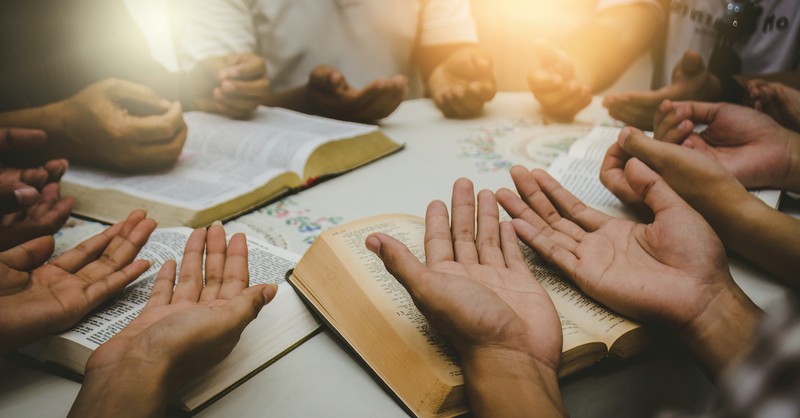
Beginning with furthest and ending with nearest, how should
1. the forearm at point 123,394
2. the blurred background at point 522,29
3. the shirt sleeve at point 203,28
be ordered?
the blurred background at point 522,29 → the shirt sleeve at point 203,28 → the forearm at point 123,394

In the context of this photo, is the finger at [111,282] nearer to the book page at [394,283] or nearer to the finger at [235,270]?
the finger at [235,270]

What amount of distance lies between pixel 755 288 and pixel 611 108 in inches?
24.4

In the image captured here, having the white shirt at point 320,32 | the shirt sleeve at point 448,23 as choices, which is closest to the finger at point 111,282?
the white shirt at point 320,32

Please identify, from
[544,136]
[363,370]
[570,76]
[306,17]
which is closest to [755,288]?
[363,370]

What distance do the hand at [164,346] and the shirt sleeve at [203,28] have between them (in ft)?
3.37

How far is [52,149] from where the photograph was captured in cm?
86

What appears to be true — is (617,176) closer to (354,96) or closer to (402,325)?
(402,325)

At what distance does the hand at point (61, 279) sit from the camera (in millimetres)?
416

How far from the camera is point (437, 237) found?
0.55 m

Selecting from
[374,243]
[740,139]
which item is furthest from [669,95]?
[374,243]

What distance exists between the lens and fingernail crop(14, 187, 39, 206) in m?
0.53

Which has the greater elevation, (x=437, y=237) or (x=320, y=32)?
(x=320, y=32)

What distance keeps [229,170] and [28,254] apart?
363 millimetres

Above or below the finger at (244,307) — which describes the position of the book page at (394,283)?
below
